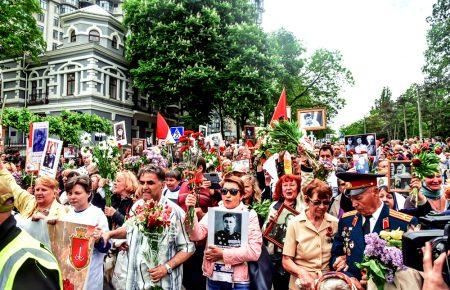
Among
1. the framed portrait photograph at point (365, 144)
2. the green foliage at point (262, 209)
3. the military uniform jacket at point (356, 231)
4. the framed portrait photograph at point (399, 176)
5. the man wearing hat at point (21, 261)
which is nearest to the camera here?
the man wearing hat at point (21, 261)

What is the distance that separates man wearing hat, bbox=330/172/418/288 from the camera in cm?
335

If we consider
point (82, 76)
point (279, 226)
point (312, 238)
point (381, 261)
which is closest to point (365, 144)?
point (279, 226)

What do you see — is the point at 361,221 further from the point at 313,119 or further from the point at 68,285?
the point at 313,119

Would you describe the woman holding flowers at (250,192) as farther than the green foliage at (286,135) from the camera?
No

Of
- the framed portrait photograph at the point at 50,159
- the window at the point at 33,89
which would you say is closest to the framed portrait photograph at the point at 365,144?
the framed portrait photograph at the point at 50,159

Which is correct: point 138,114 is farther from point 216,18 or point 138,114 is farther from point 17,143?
point 216,18

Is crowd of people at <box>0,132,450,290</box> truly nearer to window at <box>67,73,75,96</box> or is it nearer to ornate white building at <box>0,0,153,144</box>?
ornate white building at <box>0,0,153,144</box>

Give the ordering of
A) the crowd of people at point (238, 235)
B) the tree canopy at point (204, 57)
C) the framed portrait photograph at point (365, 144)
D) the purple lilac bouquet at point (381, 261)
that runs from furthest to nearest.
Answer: the tree canopy at point (204, 57) < the framed portrait photograph at point (365, 144) < the crowd of people at point (238, 235) < the purple lilac bouquet at point (381, 261)

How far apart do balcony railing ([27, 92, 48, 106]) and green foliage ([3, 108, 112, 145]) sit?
1270cm

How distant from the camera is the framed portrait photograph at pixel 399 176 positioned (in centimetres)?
518

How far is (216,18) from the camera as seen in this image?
28.5 meters

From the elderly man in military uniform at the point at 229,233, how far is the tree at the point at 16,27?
28.4 metres

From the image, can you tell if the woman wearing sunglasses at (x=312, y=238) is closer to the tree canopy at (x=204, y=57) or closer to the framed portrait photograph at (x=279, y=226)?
the framed portrait photograph at (x=279, y=226)

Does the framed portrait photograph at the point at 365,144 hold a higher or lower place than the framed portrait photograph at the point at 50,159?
higher
